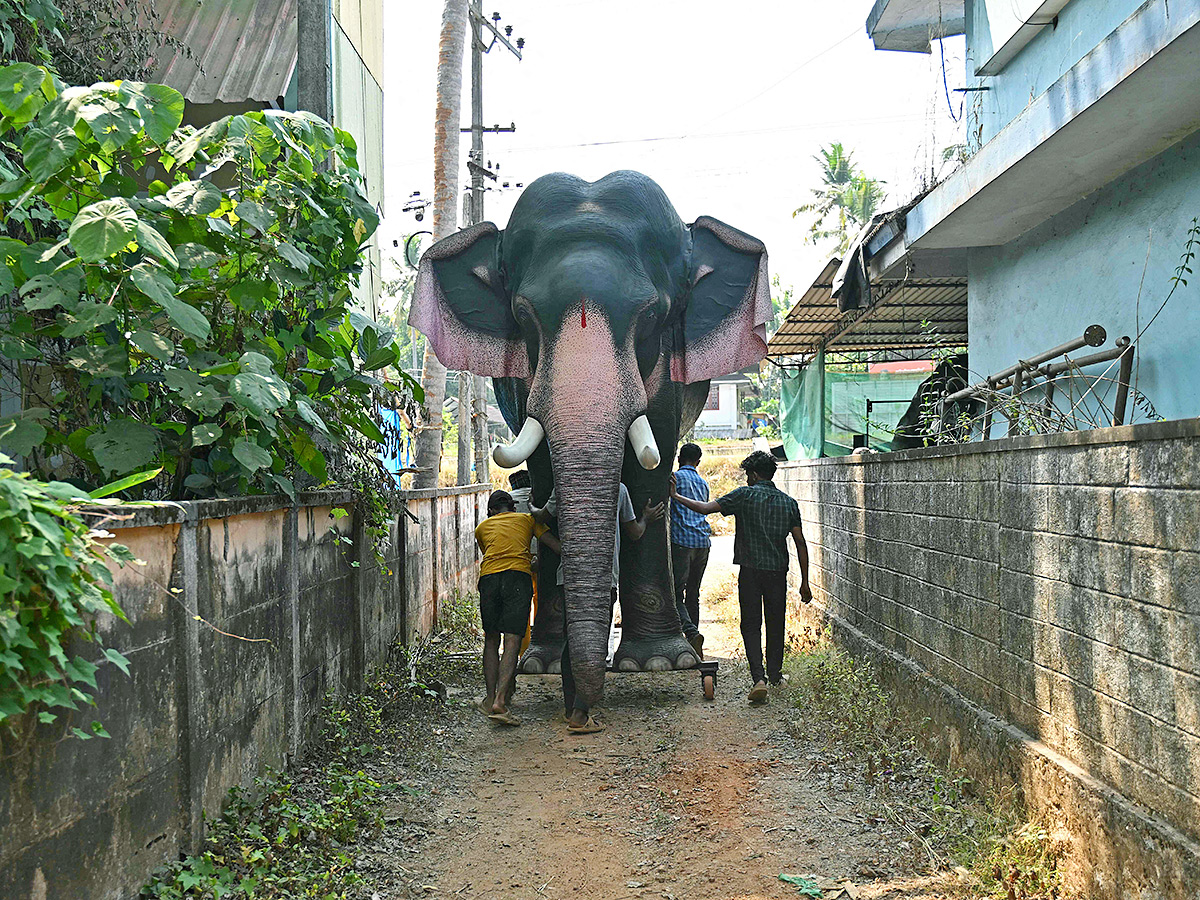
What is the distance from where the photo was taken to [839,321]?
12.4 metres

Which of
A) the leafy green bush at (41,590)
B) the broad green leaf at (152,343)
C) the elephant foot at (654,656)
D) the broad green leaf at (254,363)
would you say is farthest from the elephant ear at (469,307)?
the leafy green bush at (41,590)

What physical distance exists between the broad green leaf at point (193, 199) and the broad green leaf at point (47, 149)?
390 mm

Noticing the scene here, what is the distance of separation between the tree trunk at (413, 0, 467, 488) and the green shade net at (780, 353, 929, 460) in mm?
4753

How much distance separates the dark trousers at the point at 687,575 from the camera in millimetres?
8461

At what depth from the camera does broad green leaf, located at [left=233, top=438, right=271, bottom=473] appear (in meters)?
4.18

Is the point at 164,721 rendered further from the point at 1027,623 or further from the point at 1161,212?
the point at 1161,212

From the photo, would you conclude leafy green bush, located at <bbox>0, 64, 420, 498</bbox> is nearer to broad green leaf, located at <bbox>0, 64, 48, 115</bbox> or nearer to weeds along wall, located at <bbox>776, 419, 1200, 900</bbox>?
broad green leaf, located at <bbox>0, 64, 48, 115</bbox>

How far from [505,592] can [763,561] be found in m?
1.89

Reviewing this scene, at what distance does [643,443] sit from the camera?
264 inches

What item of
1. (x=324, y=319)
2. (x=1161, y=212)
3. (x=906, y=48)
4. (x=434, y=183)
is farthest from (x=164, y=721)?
(x=906, y=48)

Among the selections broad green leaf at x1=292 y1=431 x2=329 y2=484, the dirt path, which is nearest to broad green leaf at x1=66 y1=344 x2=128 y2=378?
broad green leaf at x1=292 y1=431 x2=329 y2=484

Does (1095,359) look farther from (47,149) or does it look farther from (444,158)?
(444,158)

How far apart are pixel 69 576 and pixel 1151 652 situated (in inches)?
125

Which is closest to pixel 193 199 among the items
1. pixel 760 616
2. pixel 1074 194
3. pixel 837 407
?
pixel 760 616
